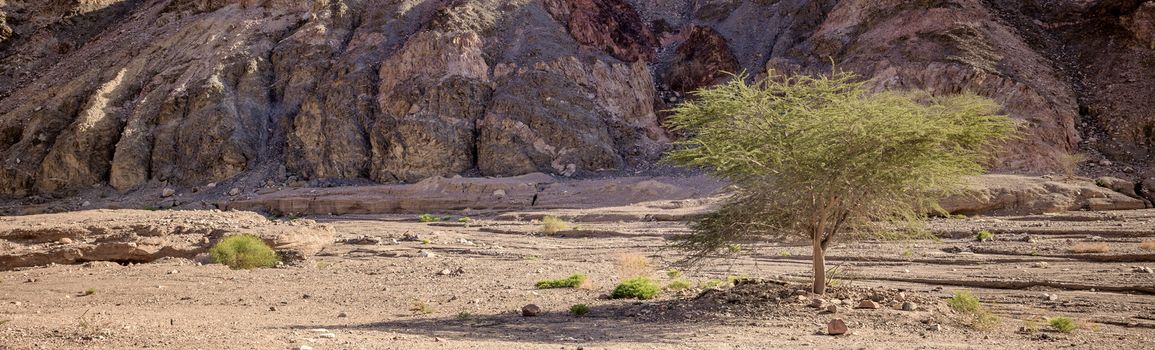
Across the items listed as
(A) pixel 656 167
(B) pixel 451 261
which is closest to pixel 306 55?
(A) pixel 656 167

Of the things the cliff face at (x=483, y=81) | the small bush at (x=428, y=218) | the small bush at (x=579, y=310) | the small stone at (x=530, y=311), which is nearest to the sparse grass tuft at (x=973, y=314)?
the small bush at (x=579, y=310)

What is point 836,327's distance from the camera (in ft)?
31.9

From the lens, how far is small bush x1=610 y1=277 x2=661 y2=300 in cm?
1286

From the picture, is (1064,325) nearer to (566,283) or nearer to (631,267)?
(566,283)

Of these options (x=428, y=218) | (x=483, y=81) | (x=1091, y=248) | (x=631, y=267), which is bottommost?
(x=428, y=218)

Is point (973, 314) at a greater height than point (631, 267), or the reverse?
point (973, 314)

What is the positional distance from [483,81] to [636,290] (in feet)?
102

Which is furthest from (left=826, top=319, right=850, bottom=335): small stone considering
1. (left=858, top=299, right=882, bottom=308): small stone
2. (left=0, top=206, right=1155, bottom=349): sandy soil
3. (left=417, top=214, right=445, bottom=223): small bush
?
(left=417, top=214, right=445, bottom=223): small bush

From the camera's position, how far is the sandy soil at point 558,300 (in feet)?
29.7

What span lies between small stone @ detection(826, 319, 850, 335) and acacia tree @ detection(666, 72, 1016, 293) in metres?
1.92

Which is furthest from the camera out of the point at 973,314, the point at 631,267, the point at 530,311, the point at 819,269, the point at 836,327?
the point at 631,267

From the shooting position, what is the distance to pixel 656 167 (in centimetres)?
3966

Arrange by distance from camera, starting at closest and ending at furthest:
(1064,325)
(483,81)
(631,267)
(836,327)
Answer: (836,327) < (1064,325) < (631,267) < (483,81)

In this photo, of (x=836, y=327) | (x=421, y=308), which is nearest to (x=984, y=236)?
(x=836, y=327)
